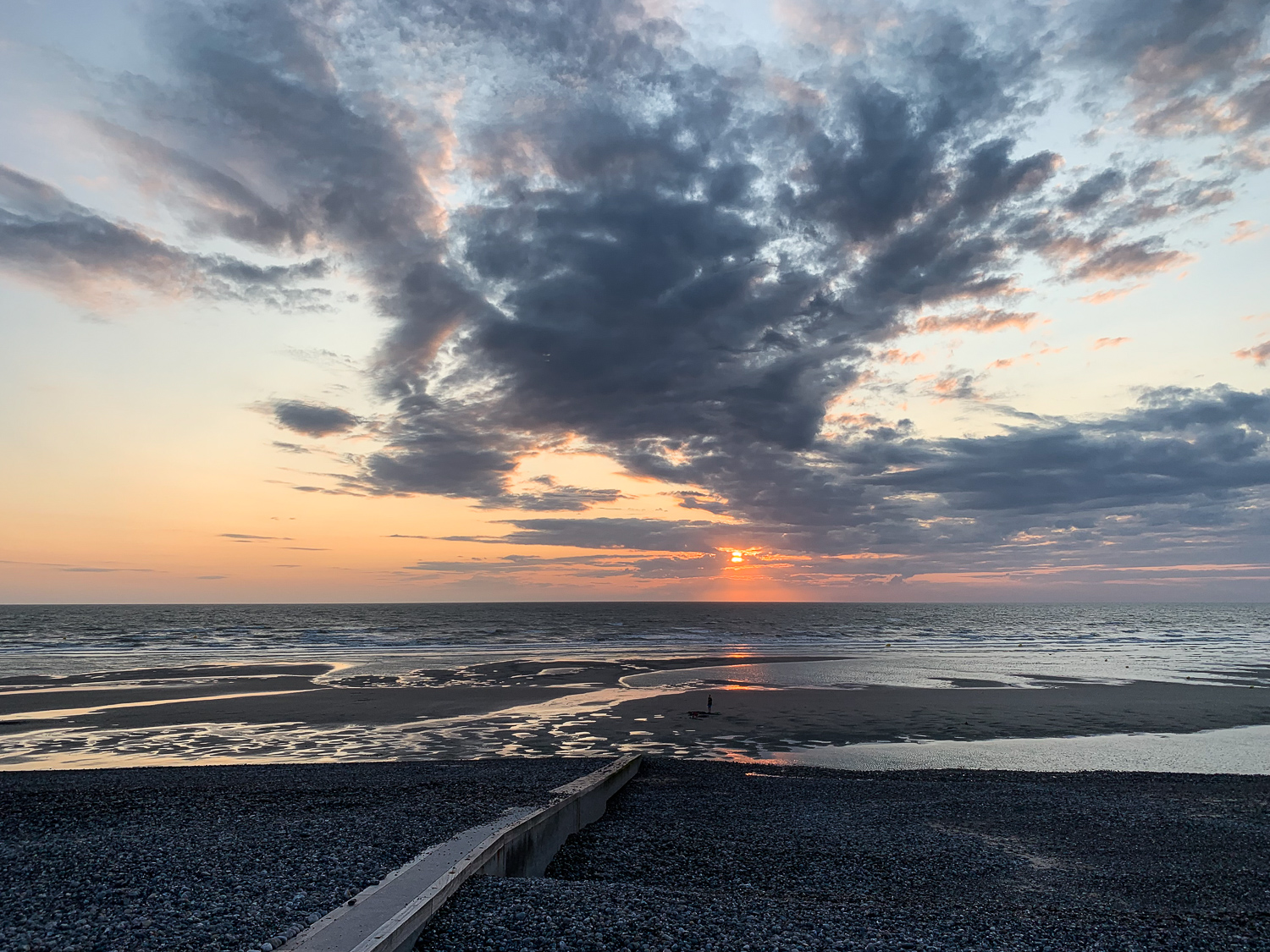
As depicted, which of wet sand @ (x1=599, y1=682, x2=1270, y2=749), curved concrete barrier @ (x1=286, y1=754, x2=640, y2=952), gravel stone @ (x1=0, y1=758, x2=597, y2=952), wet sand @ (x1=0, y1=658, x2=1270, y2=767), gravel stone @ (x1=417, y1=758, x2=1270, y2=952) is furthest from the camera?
wet sand @ (x1=599, y1=682, x2=1270, y2=749)

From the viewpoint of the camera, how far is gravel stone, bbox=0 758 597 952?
20.9 feet

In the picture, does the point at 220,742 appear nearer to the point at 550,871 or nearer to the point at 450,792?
the point at 450,792

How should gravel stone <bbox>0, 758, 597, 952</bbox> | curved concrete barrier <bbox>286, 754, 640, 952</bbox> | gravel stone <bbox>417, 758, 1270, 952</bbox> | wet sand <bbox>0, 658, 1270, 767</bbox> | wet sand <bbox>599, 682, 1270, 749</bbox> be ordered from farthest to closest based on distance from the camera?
1. wet sand <bbox>599, 682, 1270, 749</bbox>
2. wet sand <bbox>0, 658, 1270, 767</bbox>
3. gravel stone <bbox>417, 758, 1270, 952</bbox>
4. gravel stone <bbox>0, 758, 597, 952</bbox>
5. curved concrete barrier <bbox>286, 754, 640, 952</bbox>

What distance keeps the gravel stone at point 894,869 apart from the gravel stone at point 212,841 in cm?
164

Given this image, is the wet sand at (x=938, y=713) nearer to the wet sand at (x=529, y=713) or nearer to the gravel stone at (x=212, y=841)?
the wet sand at (x=529, y=713)

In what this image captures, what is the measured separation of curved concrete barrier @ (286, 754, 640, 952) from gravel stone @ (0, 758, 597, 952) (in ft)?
1.52

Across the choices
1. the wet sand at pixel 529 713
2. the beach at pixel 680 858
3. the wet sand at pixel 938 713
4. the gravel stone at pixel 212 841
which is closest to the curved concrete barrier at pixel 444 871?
the beach at pixel 680 858

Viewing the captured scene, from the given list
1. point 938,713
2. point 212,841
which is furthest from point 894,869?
point 938,713

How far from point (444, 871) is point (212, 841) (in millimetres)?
4004

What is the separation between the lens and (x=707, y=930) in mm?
6367

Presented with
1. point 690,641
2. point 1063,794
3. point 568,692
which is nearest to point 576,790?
point 1063,794

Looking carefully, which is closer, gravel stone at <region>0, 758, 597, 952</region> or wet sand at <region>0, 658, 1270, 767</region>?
gravel stone at <region>0, 758, 597, 952</region>

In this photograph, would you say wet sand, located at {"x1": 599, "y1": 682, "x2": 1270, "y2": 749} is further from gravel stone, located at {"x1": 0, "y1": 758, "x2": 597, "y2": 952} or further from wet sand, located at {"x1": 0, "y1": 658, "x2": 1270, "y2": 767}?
gravel stone, located at {"x1": 0, "y1": 758, "x2": 597, "y2": 952}

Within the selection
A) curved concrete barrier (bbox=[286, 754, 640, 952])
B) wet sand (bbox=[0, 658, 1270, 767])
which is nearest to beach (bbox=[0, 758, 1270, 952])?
curved concrete barrier (bbox=[286, 754, 640, 952])
